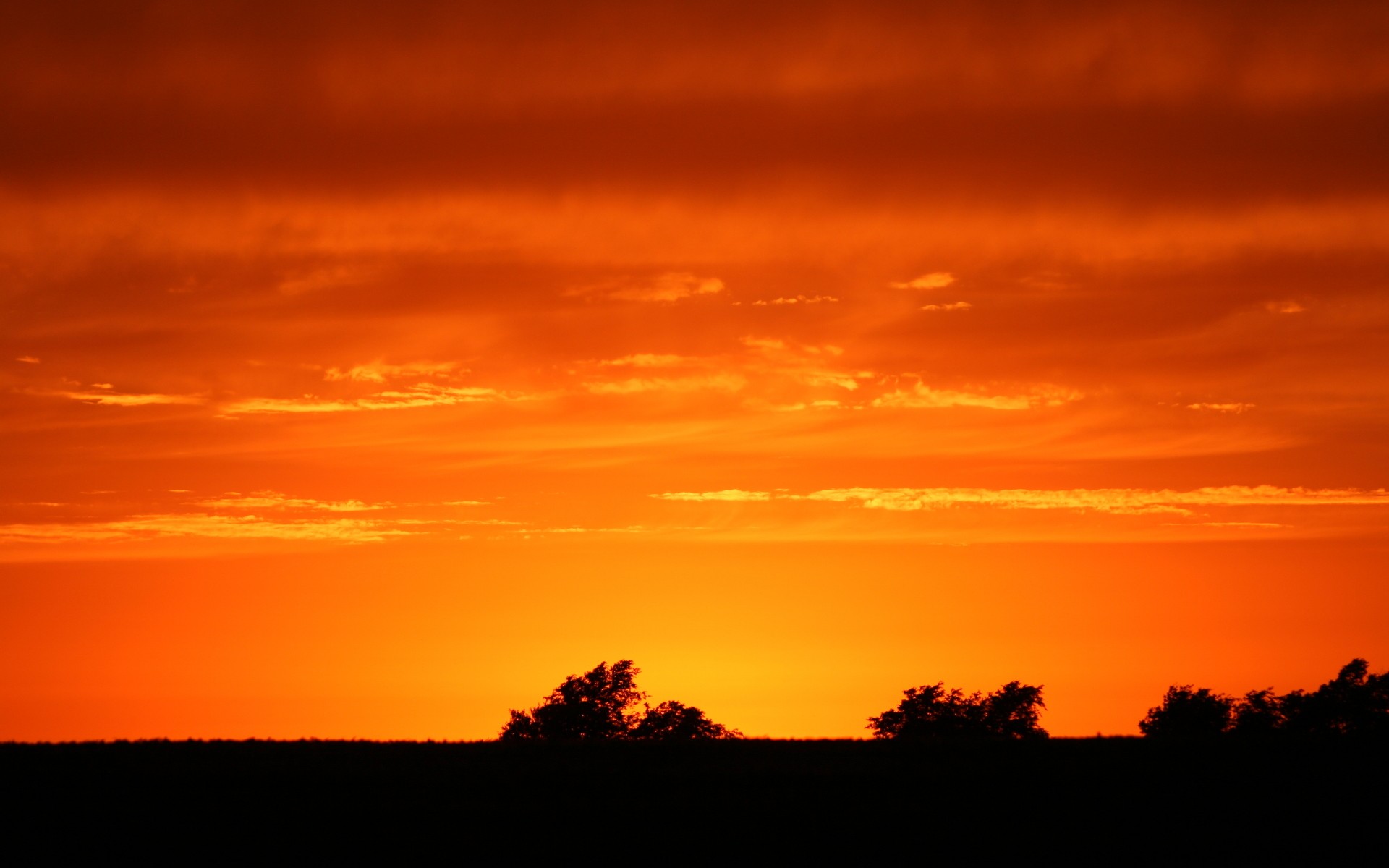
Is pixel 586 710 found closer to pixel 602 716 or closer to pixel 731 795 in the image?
pixel 602 716

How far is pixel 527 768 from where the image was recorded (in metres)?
34.2

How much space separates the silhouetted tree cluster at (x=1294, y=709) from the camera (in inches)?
3479

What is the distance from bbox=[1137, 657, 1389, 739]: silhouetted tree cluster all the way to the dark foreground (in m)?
54.5

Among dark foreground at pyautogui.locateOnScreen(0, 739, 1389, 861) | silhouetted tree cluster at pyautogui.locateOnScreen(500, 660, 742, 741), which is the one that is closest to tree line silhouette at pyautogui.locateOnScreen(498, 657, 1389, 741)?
silhouetted tree cluster at pyautogui.locateOnScreen(500, 660, 742, 741)

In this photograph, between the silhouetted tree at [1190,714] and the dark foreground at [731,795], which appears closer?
the dark foreground at [731,795]

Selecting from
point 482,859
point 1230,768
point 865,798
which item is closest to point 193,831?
point 482,859

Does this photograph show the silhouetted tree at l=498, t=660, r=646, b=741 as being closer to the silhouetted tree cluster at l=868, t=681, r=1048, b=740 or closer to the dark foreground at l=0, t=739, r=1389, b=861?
the silhouetted tree cluster at l=868, t=681, r=1048, b=740

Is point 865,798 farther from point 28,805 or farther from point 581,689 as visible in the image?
point 581,689

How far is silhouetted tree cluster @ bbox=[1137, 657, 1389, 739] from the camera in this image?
88375mm

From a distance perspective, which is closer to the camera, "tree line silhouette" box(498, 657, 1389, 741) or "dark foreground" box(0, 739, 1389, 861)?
"dark foreground" box(0, 739, 1389, 861)

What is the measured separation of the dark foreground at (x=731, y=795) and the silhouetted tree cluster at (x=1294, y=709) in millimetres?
54518

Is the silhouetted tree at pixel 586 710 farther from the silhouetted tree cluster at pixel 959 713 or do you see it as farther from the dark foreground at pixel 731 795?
the dark foreground at pixel 731 795

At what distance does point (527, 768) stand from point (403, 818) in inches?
197

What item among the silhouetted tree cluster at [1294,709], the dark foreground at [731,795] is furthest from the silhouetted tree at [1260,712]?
the dark foreground at [731,795]
